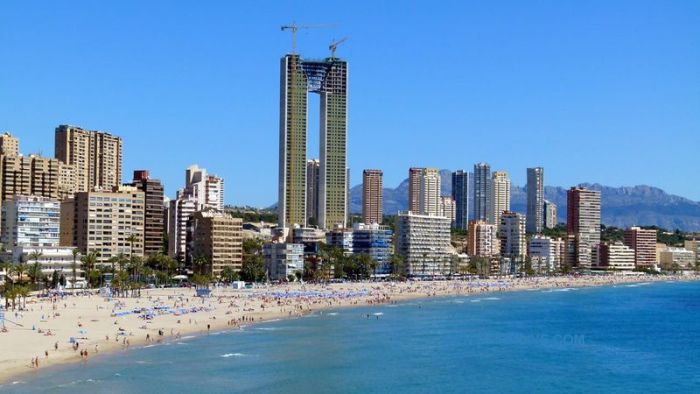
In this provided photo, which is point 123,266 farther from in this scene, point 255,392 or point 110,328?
point 255,392

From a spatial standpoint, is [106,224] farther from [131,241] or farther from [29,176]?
[29,176]

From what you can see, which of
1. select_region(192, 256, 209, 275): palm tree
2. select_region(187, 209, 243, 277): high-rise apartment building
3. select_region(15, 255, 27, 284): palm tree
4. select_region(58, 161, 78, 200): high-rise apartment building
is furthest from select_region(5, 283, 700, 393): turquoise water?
select_region(58, 161, 78, 200): high-rise apartment building

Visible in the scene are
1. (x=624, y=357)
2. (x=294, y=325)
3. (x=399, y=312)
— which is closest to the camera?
(x=624, y=357)

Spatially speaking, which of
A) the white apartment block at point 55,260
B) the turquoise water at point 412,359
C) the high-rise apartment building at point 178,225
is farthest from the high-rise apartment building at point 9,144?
the turquoise water at point 412,359

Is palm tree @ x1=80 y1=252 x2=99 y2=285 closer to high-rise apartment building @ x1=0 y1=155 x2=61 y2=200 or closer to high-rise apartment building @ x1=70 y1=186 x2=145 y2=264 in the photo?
high-rise apartment building @ x1=70 y1=186 x2=145 y2=264

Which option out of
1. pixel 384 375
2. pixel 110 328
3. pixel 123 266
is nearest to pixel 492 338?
pixel 384 375

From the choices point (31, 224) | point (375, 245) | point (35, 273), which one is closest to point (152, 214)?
point (31, 224)
